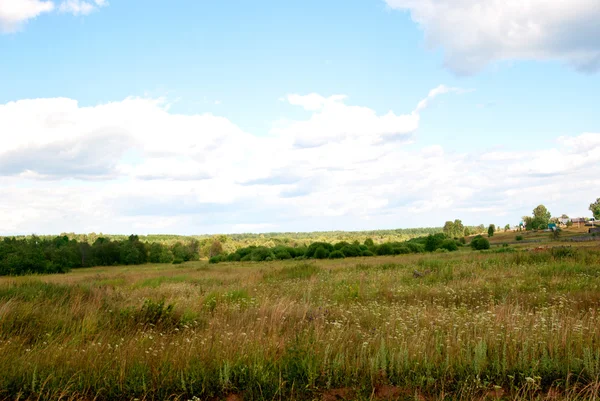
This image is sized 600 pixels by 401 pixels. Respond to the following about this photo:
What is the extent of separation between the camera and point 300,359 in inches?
212

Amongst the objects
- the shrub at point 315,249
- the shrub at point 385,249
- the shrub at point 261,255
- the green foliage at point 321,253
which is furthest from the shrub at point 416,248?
the shrub at point 261,255

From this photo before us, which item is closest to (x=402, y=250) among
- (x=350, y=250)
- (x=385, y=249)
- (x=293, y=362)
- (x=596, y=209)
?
(x=385, y=249)

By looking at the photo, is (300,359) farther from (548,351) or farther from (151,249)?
(151,249)

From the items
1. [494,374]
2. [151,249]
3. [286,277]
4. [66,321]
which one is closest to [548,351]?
[494,374]

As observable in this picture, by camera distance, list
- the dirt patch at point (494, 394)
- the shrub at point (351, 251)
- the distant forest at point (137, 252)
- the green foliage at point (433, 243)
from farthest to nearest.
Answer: the green foliage at point (433, 243)
the shrub at point (351, 251)
the distant forest at point (137, 252)
the dirt patch at point (494, 394)

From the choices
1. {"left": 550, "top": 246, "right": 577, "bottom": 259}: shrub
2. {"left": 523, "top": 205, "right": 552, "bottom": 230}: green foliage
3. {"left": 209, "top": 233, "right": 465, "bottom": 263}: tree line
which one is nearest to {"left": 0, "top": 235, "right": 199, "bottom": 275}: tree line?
{"left": 209, "top": 233, "right": 465, "bottom": 263}: tree line

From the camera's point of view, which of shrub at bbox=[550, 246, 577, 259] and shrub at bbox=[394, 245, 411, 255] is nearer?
shrub at bbox=[550, 246, 577, 259]

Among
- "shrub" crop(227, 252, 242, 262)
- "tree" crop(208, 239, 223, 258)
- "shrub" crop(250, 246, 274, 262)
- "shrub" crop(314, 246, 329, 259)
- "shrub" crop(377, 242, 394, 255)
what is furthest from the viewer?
"tree" crop(208, 239, 223, 258)

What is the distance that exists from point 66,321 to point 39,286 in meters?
4.42

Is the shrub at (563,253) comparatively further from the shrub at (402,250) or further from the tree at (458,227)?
the tree at (458,227)

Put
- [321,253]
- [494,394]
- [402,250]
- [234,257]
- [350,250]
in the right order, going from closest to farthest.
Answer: [494,394] → [350,250] → [321,253] → [402,250] → [234,257]

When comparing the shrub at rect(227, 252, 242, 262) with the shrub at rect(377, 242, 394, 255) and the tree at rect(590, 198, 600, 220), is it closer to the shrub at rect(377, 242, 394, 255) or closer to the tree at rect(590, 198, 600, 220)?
the shrub at rect(377, 242, 394, 255)

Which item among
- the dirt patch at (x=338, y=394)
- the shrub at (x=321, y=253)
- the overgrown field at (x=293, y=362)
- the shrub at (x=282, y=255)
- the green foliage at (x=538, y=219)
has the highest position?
the green foliage at (x=538, y=219)

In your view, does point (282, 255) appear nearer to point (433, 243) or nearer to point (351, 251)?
point (351, 251)
